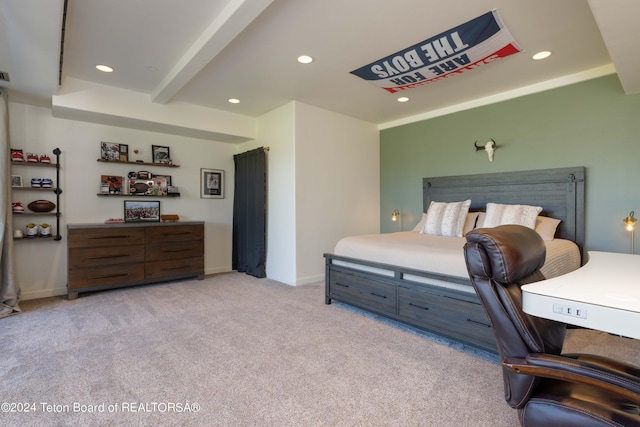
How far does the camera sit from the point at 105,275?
157 inches

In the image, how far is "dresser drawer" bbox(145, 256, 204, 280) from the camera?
4343mm

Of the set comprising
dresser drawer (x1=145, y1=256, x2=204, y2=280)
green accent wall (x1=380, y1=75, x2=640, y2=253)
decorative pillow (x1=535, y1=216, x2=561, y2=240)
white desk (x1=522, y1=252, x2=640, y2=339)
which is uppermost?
green accent wall (x1=380, y1=75, x2=640, y2=253)

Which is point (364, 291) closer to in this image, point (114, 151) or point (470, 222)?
point (470, 222)

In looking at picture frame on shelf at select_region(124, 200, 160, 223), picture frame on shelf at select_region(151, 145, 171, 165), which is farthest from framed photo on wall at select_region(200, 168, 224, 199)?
picture frame on shelf at select_region(124, 200, 160, 223)

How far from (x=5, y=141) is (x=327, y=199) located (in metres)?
3.81

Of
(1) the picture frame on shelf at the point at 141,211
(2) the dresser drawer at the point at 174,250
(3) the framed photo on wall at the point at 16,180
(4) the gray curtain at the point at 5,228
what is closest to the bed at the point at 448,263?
(2) the dresser drawer at the point at 174,250

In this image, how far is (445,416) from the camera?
1677 mm

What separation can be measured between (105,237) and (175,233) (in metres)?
0.83

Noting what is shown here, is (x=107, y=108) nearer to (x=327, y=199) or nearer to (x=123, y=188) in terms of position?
(x=123, y=188)

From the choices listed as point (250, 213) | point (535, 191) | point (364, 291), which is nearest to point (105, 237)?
point (250, 213)

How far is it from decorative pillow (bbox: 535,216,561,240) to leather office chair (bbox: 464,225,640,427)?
2558 millimetres

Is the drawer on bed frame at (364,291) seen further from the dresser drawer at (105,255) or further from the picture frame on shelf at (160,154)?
the picture frame on shelf at (160,154)

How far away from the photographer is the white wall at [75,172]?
3900 millimetres

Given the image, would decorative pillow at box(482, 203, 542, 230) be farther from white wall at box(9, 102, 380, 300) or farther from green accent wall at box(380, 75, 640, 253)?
white wall at box(9, 102, 380, 300)
